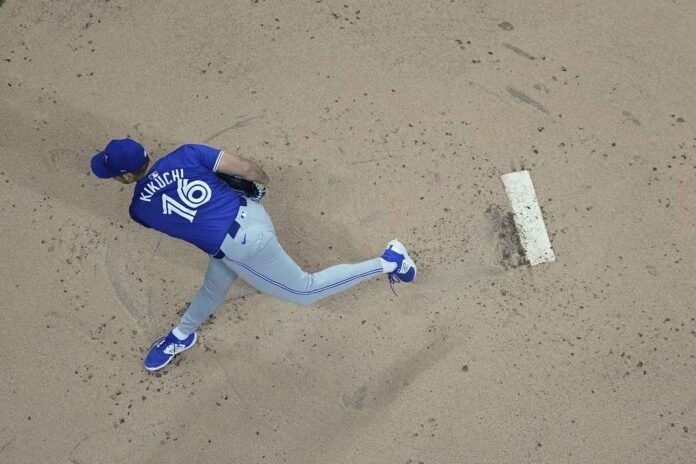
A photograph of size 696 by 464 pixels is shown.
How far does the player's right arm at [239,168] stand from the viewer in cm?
374

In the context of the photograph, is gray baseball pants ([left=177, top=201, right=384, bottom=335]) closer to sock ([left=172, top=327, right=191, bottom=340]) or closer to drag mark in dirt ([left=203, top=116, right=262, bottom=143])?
sock ([left=172, top=327, right=191, bottom=340])

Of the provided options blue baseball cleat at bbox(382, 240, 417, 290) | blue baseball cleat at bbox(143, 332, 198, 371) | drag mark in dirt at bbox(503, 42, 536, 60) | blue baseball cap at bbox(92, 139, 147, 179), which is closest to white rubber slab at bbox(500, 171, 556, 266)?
blue baseball cleat at bbox(382, 240, 417, 290)

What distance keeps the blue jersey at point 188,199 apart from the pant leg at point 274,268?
11cm

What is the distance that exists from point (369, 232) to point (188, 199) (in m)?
1.41

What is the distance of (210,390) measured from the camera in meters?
4.44

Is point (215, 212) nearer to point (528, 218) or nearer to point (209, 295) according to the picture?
point (209, 295)

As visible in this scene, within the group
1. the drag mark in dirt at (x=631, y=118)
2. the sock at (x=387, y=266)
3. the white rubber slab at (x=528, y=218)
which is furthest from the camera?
the drag mark in dirt at (x=631, y=118)

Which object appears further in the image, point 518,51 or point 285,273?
point 518,51

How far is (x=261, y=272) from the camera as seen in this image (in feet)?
12.8

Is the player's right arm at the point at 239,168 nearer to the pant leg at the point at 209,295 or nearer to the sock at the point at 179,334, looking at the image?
the pant leg at the point at 209,295

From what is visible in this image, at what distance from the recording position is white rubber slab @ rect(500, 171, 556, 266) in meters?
4.56

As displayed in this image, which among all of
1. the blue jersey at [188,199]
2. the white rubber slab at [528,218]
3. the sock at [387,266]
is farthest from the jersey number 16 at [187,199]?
the white rubber slab at [528,218]

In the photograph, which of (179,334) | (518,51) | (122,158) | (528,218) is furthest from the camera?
(518,51)

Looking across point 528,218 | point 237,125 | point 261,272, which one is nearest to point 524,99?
point 528,218
